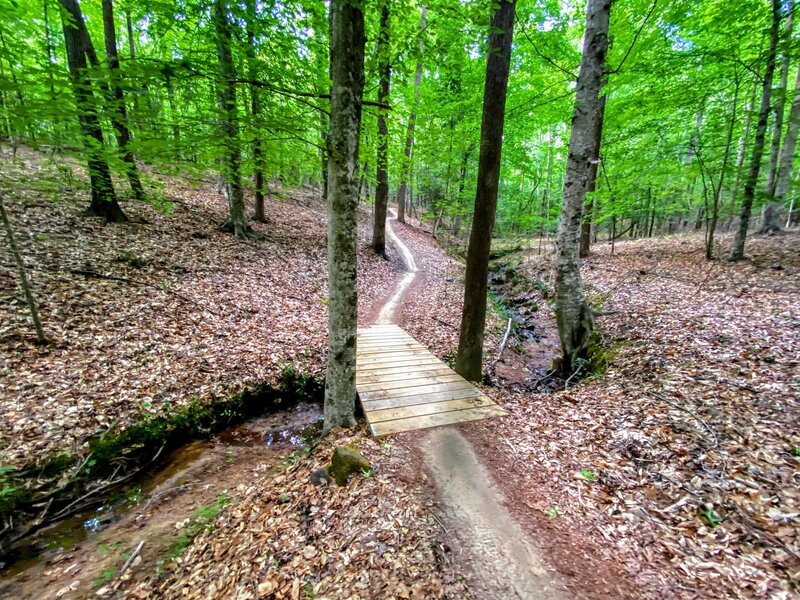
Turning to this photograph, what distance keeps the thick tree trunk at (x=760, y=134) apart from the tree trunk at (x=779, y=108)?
0.70 ft

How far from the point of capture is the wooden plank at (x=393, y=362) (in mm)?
6203

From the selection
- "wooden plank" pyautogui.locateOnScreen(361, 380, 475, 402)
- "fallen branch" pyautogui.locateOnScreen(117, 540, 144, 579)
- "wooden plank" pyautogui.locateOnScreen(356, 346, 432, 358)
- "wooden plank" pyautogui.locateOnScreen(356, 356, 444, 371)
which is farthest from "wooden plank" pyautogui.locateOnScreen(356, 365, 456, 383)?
"fallen branch" pyautogui.locateOnScreen(117, 540, 144, 579)

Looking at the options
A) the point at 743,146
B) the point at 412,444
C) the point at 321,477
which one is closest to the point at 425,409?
the point at 412,444

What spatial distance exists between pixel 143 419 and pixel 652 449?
266 inches

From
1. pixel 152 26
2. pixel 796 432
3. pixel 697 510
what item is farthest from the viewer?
pixel 152 26

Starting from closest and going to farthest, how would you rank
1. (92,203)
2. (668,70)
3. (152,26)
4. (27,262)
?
(152,26)
(27,262)
(668,70)
(92,203)

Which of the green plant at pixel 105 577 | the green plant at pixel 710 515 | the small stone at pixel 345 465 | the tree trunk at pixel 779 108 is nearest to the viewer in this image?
the green plant at pixel 710 515

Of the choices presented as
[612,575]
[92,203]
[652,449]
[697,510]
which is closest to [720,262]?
[652,449]

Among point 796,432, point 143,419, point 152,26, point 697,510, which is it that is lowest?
point 143,419

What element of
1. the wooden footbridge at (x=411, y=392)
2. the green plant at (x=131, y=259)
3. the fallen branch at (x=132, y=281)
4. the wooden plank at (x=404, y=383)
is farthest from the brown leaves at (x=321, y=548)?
the green plant at (x=131, y=259)

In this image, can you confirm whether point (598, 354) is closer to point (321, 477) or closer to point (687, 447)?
point (687, 447)

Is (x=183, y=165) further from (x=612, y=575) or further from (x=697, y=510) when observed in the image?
(x=697, y=510)

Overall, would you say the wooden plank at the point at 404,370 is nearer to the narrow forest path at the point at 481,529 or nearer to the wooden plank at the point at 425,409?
the wooden plank at the point at 425,409

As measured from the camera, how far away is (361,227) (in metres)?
21.0
